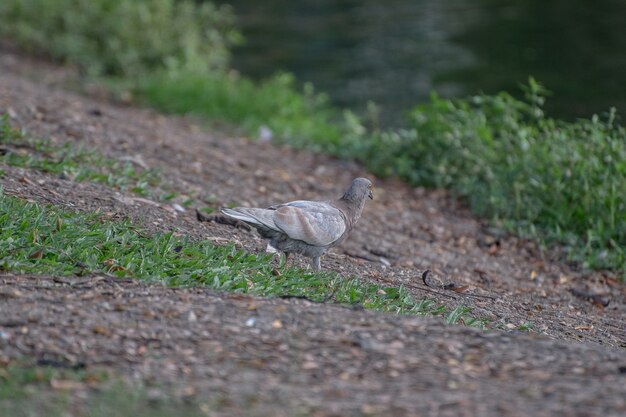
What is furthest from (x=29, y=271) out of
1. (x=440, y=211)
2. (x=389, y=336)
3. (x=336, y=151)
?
(x=336, y=151)

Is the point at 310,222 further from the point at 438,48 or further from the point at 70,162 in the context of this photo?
the point at 438,48

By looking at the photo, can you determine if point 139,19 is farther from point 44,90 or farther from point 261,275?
point 261,275

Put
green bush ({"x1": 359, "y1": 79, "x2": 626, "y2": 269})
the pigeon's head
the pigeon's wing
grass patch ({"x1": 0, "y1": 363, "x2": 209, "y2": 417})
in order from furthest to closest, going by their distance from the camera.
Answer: green bush ({"x1": 359, "y1": 79, "x2": 626, "y2": 269}) < the pigeon's head < the pigeon's wing < grass patch ({"x1": 0, "y1": 363, "x2": 209, "y2": 417})

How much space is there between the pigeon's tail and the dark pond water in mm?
7709

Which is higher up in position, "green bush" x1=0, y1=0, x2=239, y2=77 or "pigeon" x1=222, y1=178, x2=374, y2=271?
"green bush" x1=0, y1=0, x2=239, y2=77

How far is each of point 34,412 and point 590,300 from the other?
4636 millimetres

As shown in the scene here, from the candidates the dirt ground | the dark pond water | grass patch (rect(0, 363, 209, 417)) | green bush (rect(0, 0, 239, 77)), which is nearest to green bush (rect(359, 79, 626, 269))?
the dirt ground

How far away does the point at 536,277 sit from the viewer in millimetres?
7590

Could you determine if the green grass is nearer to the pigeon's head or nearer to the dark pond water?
the dark pond water

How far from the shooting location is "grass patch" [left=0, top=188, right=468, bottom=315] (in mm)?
5246

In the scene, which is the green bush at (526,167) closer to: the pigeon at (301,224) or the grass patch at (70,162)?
the pigeon at (301,224)

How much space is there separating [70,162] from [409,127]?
486 centimetres

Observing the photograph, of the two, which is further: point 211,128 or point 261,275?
point 211,128

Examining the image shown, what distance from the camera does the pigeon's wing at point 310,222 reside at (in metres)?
5.77
